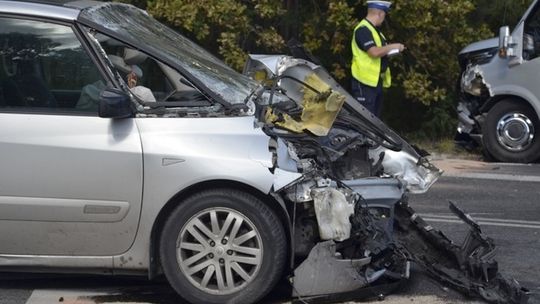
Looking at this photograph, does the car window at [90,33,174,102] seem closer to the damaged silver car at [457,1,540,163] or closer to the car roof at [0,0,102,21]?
the car roof at [0,0,102,21]

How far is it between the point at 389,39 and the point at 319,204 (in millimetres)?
7870

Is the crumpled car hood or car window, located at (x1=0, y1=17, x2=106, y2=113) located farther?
the crumpled car hood

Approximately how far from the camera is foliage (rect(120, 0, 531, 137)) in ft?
41.1

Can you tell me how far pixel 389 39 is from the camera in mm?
13180

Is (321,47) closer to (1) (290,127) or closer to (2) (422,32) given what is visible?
(2) (422,32)

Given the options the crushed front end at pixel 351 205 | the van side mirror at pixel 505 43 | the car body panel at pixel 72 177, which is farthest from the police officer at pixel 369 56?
the car body panel at pixel 72 177

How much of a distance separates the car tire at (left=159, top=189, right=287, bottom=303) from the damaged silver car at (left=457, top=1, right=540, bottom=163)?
6.87 metres

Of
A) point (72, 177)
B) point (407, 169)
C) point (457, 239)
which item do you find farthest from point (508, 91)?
point (72, 177)

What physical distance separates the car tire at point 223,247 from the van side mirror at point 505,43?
6809 mm

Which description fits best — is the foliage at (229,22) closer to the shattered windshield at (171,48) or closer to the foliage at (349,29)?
the foliage at (349,29)

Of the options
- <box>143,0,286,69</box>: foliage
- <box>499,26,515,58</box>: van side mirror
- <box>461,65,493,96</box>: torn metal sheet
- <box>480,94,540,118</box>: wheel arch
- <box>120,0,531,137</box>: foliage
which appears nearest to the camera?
<box>499,26,515,58</box>: van side mirror

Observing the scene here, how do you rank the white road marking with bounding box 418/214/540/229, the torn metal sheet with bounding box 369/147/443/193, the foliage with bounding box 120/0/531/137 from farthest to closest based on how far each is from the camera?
the foliage with bounding box 120/0/531/137 → the white road marking with bounding box 418/214/540/229 → the torn metal sheet with bounding box 369/147/443/193

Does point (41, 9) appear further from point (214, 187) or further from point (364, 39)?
point (364, 39)

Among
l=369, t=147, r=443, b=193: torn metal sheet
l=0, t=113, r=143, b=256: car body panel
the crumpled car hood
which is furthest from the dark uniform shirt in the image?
l=0, t=113, r=143, b=256: car body panel
